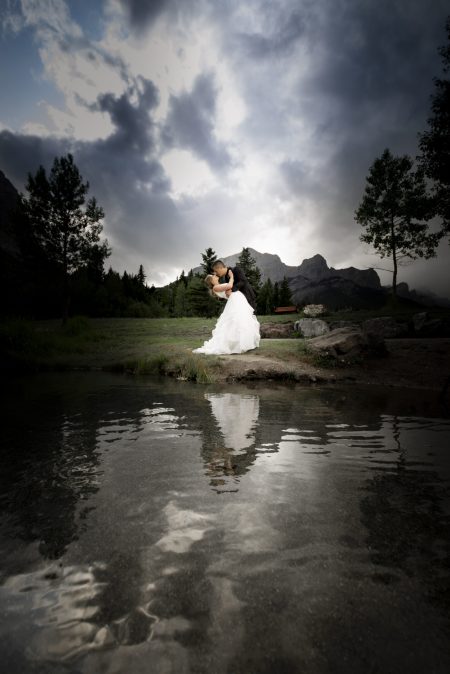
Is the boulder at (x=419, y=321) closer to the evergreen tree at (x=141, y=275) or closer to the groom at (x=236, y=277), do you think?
the groom at (x=236, y=277)

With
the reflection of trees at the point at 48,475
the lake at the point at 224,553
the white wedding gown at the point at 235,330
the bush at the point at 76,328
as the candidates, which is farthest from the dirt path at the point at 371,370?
the bush at the point at 76,328

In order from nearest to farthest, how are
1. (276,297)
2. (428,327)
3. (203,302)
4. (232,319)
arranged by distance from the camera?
(232,319) → (428,327) → (203,302) → (276,297)

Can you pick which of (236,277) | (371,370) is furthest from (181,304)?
(371,370)

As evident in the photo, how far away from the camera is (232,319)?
1277 centimetres

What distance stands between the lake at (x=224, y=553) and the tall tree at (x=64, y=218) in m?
28.9

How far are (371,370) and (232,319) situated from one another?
17.6 feet

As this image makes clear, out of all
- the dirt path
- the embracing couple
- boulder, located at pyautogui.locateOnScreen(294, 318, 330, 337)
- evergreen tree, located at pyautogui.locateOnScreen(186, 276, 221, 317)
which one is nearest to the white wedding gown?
the embracing couple

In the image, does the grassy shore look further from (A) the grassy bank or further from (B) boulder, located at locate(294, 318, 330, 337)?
(B) boulder, located at locate(294, 318, 330, 337)

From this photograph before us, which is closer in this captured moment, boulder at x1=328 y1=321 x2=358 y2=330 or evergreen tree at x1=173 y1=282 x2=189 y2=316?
boulder at x1=328 y1=321 x2=358 y2=330

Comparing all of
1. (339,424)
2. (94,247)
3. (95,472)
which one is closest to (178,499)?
(95,472)

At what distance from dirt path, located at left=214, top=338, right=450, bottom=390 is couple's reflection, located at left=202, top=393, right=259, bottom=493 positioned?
343 cm

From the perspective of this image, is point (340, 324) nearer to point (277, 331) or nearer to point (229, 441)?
point (277, 331)

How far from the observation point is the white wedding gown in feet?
40.5

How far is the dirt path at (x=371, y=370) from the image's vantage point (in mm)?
9609
